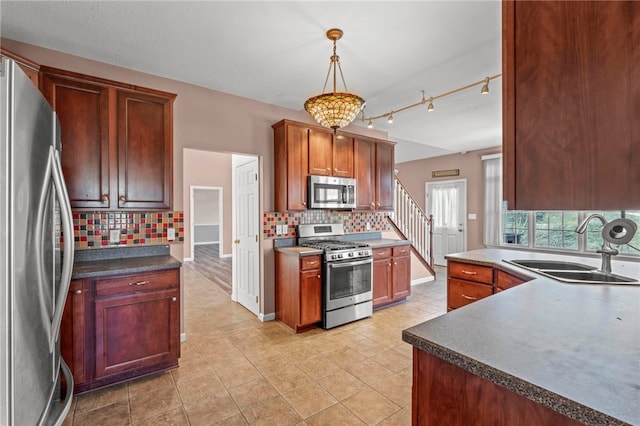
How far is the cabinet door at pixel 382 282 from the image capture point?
407 cm

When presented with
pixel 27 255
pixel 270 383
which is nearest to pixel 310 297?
pixel 270 383

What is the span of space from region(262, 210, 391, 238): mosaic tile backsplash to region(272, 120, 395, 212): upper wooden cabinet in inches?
7.6

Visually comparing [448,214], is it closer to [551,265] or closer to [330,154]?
[330,154]

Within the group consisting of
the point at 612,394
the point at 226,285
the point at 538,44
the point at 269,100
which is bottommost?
the point at 226,285

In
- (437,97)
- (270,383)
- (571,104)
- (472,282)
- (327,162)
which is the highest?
(437,97)

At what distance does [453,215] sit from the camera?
7.24 m

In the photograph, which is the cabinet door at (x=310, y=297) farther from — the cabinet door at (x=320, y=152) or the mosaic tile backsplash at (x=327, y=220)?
the cabinet door at (x=320, y=152)

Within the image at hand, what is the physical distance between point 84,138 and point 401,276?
3.98 metres

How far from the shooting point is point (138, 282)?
93.3 inches

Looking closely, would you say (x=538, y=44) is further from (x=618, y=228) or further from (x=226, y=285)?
(x=226, y=285)

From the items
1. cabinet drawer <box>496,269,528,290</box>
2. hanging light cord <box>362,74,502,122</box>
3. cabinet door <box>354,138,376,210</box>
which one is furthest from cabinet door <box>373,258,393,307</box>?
hanging light cord <box>362,74,502,122</box>

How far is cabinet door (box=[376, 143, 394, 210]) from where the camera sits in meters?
4.59

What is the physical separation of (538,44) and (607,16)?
13 centimetres

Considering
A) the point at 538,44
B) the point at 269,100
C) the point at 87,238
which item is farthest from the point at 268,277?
the point at 538,44
